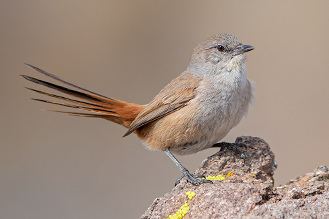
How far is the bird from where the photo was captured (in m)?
3.88

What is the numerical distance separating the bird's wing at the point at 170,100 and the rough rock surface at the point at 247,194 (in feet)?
2.70

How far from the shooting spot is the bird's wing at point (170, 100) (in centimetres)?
415

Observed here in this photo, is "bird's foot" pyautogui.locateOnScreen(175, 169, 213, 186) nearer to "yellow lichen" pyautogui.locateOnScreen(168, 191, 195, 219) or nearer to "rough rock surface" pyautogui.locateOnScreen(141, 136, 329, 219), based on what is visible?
"rough rock surface" pyautogui.locateOnScreen(141, 136, 329, 219)

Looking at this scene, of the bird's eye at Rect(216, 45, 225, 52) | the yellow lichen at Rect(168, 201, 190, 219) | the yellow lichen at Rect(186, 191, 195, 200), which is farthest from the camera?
the bird's eye at Rect(216, 45, 225, 52)

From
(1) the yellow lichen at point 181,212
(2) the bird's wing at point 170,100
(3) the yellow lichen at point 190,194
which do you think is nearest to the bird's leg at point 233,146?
(2) the bird's wing at point 170,100

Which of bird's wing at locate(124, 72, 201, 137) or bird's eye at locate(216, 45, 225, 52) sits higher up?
bird's eye at locate(216, 45, 225, 52)

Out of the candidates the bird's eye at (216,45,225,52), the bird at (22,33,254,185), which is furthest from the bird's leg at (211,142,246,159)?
the bird's eye at (216,45,225,52)

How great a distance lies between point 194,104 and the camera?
3943 millimetres

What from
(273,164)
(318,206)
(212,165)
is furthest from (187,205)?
(273,164)

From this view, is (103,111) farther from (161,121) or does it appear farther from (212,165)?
(212,165)

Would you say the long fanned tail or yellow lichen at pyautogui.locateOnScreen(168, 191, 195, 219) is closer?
yellow lichen at pyautogui.locateOnScreen(168, 191, 195, 219)

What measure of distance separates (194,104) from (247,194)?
1430 millimetres

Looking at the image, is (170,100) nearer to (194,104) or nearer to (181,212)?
(194,104)

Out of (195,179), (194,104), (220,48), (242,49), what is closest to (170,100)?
(194,104)
